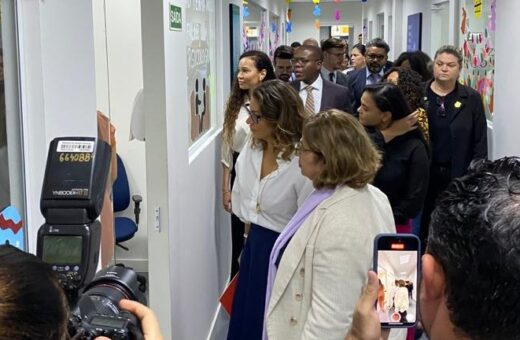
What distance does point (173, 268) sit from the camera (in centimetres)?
280

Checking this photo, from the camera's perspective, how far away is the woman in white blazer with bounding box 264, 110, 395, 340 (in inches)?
84.3

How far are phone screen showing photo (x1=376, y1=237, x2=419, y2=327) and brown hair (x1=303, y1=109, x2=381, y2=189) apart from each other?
0.86 meters

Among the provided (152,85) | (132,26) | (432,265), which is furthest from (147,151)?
(132,26)

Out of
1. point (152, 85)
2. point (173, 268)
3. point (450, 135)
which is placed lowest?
point (173, 268)

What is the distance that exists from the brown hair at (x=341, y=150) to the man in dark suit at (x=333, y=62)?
421cm

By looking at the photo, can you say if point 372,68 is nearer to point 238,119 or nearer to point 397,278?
point 238,119

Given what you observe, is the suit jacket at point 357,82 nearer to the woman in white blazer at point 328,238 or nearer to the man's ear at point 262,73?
the man's ear at point 262,73

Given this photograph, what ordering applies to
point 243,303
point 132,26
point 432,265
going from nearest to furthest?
Result: point 432,265 → point 243,303 → point 132,26

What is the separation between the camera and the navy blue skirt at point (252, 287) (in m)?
→ 2.95

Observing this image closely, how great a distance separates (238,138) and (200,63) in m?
0.59

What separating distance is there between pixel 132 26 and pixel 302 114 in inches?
95.8

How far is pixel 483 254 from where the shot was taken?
2.89ft

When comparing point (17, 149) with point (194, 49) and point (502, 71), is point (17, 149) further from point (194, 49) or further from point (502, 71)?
point (502, 71)

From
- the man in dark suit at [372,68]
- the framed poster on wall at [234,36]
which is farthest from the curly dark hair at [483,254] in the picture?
the man in dark suit at [372,68]
